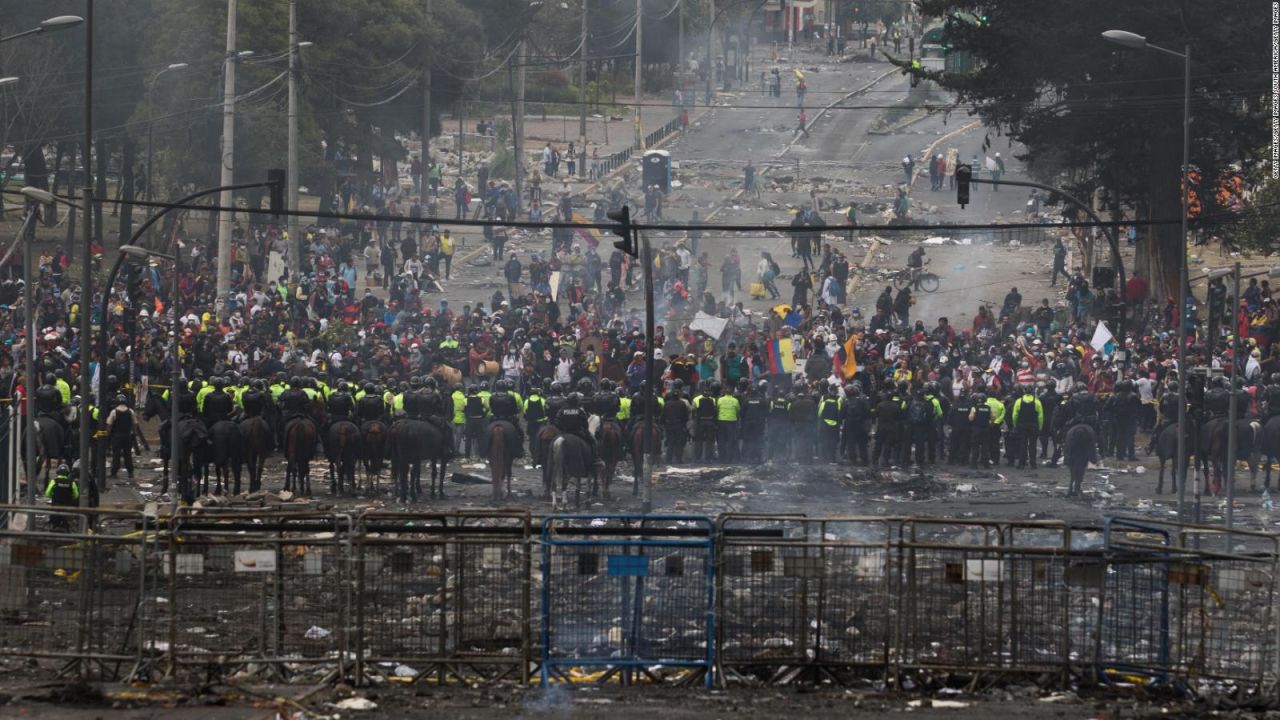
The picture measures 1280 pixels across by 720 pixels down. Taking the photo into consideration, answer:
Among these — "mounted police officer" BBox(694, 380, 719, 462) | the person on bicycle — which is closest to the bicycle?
the person on bicycle

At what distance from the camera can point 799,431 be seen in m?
36.3

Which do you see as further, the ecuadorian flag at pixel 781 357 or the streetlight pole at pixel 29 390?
the ecuadorian flag at pixel 781 357

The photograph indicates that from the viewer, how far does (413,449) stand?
32.2 metres

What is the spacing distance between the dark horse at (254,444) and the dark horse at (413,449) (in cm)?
208

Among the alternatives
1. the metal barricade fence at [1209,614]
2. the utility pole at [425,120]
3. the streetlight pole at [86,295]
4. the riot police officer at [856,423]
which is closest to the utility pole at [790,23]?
the utility pole at [425,120]

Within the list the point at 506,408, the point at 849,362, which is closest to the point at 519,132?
the point at 849,362

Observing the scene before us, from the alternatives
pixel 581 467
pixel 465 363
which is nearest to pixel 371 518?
pixel 581 467

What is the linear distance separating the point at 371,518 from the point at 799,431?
20.1 meters

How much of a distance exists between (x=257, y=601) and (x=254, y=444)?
16.4m

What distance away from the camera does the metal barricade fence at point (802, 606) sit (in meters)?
16.1

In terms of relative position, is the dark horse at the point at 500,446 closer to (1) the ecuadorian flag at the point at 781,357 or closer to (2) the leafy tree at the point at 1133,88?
(1) the ecuadorian flag at the point at 781,357

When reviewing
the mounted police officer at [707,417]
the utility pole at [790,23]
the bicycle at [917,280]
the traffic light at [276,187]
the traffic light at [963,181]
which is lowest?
the mounted police officer at [707,417]

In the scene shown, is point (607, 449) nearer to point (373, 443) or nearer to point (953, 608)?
point (373, 443)

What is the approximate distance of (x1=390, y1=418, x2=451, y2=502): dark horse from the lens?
1265 inches
